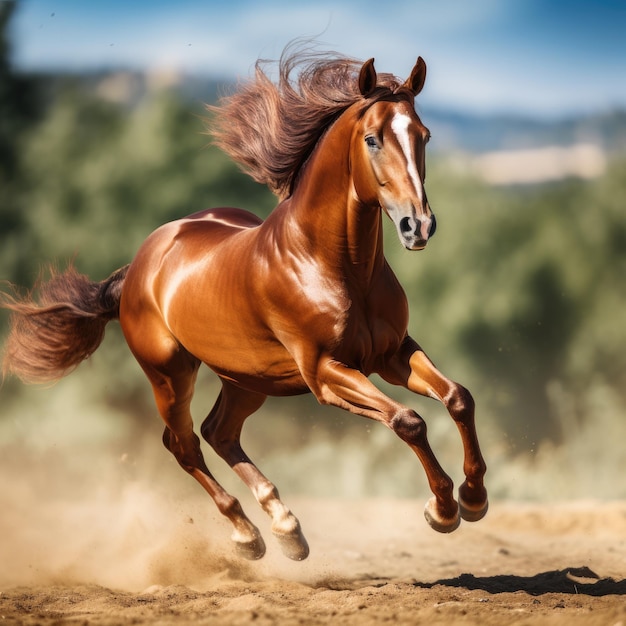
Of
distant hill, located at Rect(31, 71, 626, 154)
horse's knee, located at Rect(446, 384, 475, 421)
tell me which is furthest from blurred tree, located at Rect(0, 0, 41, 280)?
horse's knee, located at Rect(446, 384, 475, 421)

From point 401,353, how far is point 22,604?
2.13m

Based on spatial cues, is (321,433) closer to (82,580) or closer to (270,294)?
(82,580)

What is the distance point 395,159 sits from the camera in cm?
358

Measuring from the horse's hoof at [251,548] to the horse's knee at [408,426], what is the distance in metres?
1.47

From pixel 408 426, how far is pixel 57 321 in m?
2.63

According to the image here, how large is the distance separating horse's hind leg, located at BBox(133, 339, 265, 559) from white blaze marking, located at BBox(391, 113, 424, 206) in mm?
1932

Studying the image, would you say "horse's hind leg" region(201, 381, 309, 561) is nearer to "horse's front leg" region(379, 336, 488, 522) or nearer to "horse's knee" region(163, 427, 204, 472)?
"horse's knee" region(163, 427, 204, 472)

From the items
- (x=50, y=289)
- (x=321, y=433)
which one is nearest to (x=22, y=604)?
(x=50, y=289)

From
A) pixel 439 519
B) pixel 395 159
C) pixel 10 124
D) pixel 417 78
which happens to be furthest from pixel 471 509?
pixel 10 124

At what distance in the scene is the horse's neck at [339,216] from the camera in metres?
3.90

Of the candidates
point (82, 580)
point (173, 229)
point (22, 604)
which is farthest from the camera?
point (82, 580)

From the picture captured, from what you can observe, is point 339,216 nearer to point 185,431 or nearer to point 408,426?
point 408,426

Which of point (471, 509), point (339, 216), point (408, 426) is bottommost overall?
point (471, 509)

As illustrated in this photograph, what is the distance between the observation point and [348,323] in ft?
12.9
